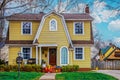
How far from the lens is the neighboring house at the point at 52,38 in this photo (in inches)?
1502

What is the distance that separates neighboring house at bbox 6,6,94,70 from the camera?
125ft

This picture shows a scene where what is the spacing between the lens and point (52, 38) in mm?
38250

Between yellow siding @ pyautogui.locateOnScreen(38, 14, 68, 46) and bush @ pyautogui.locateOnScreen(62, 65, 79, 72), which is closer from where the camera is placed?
bush @ pyautogui.locateOnScreen(62, 65, 79, 72)

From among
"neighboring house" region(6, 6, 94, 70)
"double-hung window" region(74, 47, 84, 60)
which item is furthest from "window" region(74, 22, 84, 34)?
"double-hung window" region(74, 47, 84, 60)

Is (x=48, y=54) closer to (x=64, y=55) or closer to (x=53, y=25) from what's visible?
(x=64, y=55)

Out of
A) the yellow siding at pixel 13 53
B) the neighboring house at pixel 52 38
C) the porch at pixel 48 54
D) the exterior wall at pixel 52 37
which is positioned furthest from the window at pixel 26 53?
the porch at pixel 48 54

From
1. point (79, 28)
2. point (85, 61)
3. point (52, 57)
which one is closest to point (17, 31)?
point (52, 57)

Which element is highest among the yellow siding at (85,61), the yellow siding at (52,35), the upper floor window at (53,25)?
the upper floor window at (53,25)

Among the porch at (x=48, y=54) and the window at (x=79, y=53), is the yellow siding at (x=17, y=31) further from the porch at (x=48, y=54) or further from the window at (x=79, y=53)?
the window at (x=79, y=53)

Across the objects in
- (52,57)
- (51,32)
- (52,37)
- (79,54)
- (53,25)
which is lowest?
(52,57)

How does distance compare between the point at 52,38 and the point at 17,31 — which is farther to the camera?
the point at 17,31

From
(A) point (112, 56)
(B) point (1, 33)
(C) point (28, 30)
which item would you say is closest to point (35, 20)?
(C) point (28, 30)

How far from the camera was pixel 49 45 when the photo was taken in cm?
3784

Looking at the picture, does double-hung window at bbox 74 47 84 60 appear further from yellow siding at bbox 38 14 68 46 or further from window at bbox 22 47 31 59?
window at bbox 22 47 31 59
